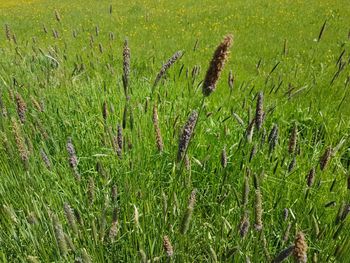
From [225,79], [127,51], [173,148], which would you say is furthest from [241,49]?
[127,51]

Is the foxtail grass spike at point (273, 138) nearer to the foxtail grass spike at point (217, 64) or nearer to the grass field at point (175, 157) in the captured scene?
the grass field at point (175, 157)

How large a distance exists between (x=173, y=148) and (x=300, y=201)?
0.79 metres

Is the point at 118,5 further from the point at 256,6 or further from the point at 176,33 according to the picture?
the point at 176,33

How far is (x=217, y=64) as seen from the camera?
1.00 metres

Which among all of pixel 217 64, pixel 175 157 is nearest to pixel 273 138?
pixel 175 157

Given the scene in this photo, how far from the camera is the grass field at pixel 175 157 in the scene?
139cm

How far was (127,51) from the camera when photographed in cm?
147

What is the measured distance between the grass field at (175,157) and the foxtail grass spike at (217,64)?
56 mm

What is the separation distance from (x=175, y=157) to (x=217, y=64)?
1.11 m

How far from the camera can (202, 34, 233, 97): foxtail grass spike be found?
3.25 feet

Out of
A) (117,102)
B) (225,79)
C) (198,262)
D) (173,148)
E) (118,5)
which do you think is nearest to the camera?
(198,262)

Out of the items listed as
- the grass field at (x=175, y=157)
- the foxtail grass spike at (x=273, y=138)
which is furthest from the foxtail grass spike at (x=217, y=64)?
the foxtail grass spike at (x=273, y=138)

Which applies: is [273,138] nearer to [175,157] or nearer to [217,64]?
[175,157]

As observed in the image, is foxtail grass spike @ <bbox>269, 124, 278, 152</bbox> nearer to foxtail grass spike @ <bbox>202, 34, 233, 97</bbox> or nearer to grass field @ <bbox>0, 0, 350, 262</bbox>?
grass field @ <bbox>0, 0, 350, 262</bbox>
